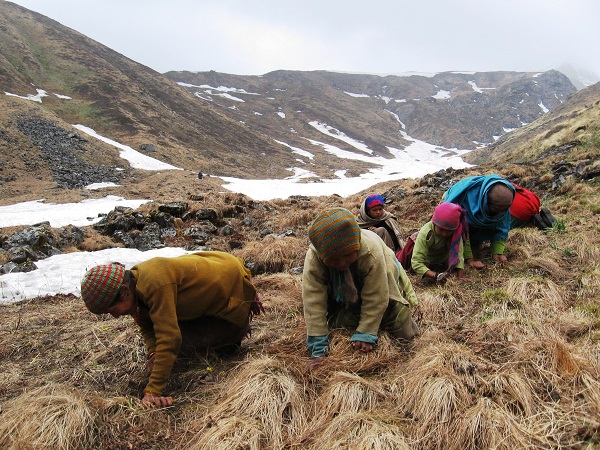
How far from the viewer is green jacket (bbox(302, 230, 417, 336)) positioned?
2.93 m

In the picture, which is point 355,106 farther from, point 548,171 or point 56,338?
point 56,338

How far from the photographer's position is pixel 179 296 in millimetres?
3043

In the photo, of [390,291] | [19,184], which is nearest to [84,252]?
[390,291]

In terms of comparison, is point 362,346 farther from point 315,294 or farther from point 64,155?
point 64,155

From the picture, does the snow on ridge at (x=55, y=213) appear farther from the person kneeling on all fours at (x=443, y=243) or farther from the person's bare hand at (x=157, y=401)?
the person kneeling on all fours at (x=443, y=243)

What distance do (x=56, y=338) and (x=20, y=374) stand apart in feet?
3.06

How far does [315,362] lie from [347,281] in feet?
2.38

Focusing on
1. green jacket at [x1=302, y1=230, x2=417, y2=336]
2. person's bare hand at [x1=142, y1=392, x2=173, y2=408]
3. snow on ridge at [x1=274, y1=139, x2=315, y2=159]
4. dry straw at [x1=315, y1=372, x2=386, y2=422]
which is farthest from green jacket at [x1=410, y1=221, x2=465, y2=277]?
snow on ridge at [x1=274, y1=139, x2=315, y2=159]

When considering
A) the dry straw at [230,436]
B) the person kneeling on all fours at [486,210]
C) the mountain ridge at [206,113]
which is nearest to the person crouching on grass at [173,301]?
the dry straw at [230,436]

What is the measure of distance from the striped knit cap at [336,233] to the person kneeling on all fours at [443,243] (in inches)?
92.9

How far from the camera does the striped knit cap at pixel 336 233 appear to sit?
2643 mm

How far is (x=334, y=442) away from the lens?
2.15m

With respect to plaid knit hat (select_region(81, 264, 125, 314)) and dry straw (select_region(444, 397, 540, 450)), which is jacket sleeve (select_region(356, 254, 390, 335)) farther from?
plaid knit hat (select_region(81, 264, 125, 314))

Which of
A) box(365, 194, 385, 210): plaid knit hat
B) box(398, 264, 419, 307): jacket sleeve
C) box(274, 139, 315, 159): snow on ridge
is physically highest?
box(365, 194, 385, 210): plaid knit hat
